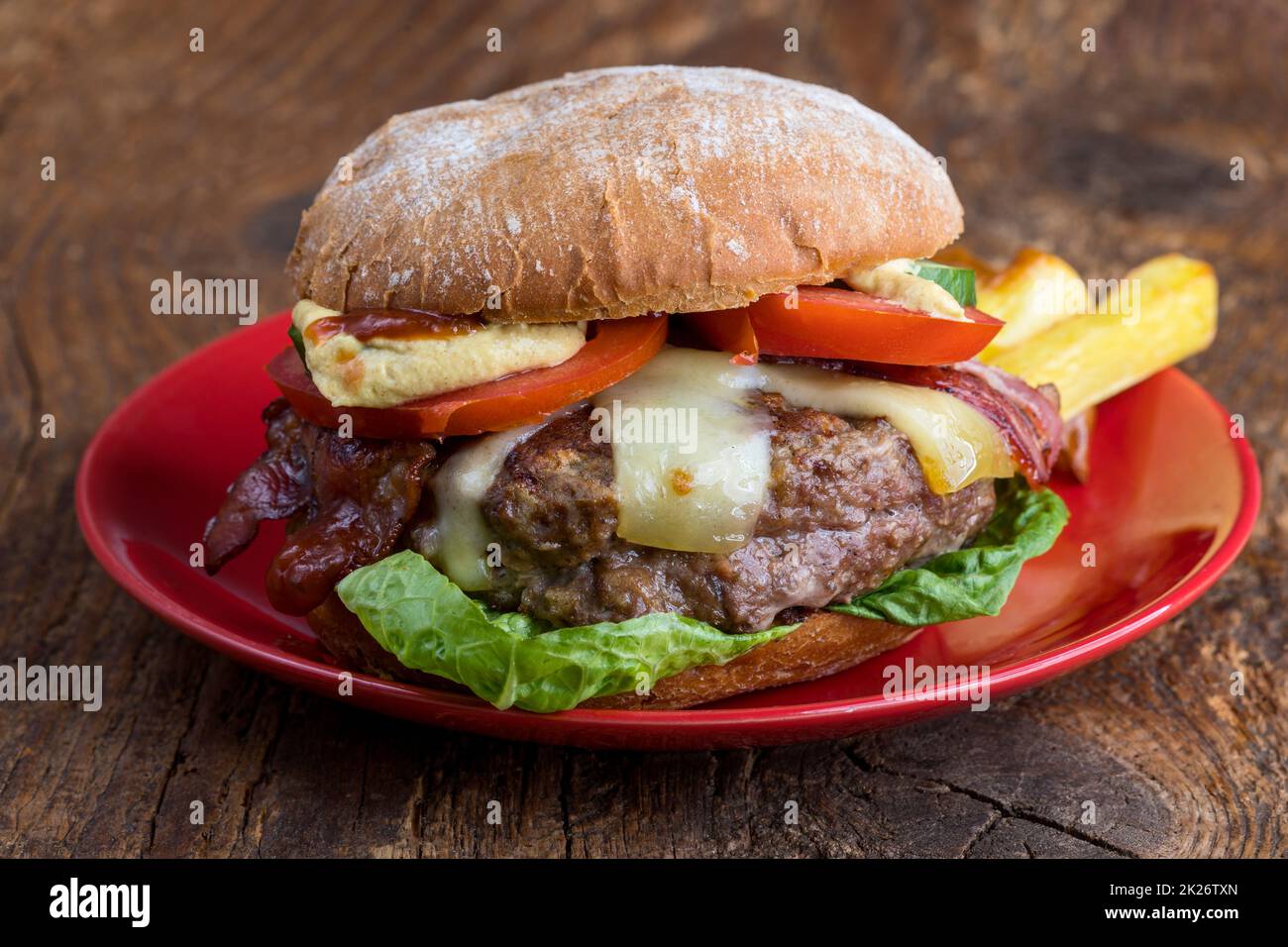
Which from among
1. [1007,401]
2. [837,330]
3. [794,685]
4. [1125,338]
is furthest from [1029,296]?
[794,685]

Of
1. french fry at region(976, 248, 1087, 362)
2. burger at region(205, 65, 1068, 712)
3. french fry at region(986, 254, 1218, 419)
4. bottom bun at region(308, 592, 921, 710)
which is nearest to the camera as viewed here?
burger at region(205, 65, 1068, 712)

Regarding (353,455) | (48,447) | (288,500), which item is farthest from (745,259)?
(48,447)

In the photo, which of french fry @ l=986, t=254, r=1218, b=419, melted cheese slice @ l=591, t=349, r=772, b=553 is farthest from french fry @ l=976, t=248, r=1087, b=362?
melted cheese slice @ l=591, t=349, r=772, b=553

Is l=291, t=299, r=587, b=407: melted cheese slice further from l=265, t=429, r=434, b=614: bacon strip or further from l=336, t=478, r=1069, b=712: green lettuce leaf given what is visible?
l=336, t=478, r=1069, b=712: green lettuce leaf

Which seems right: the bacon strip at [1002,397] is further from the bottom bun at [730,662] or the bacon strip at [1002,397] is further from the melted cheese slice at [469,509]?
the melted cheese slice at [469,509]

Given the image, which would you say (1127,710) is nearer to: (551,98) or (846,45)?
(551,98)

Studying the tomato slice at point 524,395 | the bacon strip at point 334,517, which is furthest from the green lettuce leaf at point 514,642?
the tomato slice at point 524,395

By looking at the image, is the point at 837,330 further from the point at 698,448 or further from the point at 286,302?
the point at 286,302
